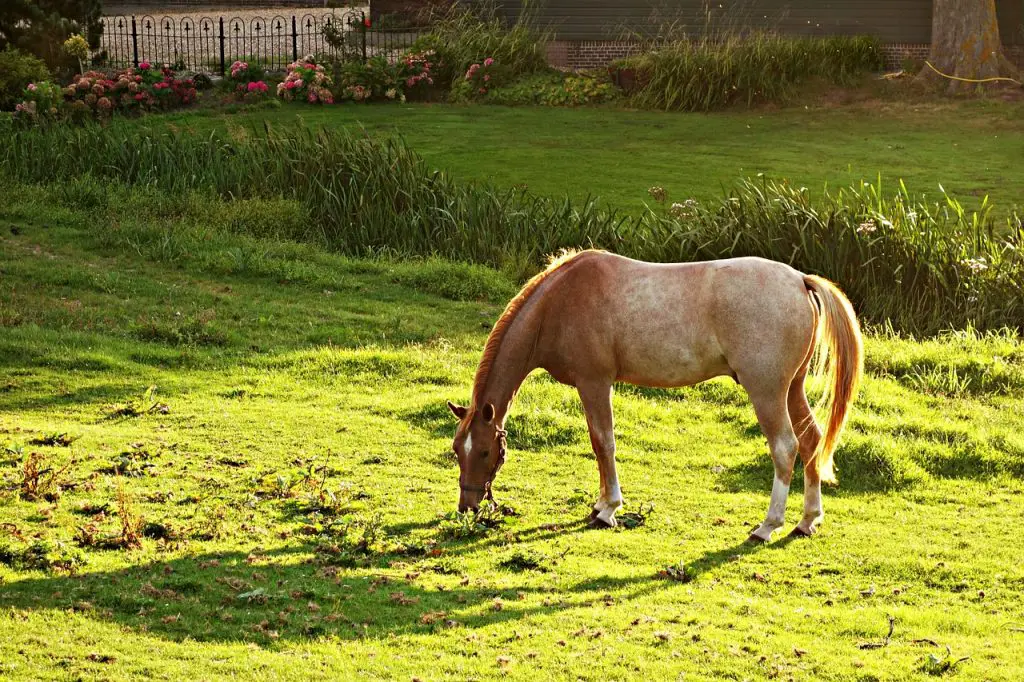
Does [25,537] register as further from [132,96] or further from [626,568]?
[132,96]

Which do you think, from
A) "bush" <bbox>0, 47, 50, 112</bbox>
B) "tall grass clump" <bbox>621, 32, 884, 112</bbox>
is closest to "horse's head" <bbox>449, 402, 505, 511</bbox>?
"bush" <bbox>0, 47, 50, 112</bbox>

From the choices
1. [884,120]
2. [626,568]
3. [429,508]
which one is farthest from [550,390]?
[884,120]

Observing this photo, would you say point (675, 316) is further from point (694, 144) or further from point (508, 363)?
point (694, 144)

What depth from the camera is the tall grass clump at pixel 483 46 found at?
2492cm

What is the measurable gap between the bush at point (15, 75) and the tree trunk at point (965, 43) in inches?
625

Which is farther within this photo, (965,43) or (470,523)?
(965,43)

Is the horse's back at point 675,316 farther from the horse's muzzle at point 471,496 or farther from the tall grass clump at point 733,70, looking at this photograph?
the tall grass clump at point 733,70

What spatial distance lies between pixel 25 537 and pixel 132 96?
16.7 meters

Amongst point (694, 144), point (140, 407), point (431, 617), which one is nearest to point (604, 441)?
point (431, 617)

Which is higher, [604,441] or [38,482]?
[604,441]

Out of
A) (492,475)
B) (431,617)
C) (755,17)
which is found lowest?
(431,617)

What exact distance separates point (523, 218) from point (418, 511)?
7481 mm

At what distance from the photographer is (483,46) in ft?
82.1

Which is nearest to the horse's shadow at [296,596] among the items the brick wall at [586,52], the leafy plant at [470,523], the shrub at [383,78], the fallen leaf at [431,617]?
the fallen leaf at [431,617]
